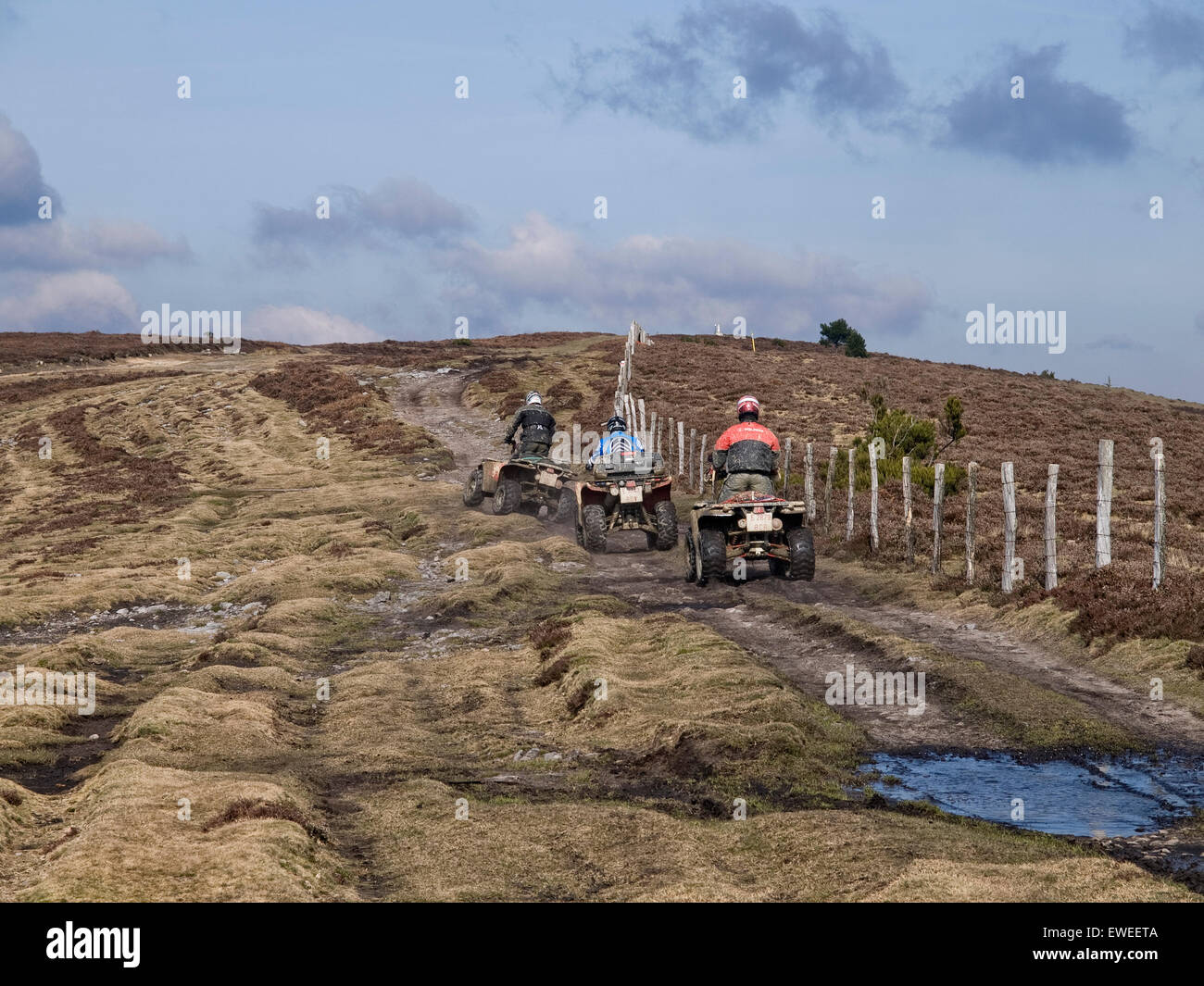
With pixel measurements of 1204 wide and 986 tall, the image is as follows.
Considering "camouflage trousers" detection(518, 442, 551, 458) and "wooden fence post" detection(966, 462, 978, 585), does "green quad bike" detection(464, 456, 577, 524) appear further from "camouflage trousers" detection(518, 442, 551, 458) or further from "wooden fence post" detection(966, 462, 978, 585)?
"wooden fence post" detection(966, 462, 978, 585)

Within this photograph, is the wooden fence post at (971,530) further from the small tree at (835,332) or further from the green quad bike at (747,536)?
the small tree at (835,332)

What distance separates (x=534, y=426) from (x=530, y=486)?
79.7 inches

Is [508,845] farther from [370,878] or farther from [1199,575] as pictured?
[1199,575]

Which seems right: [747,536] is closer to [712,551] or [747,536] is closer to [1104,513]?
[712,551]

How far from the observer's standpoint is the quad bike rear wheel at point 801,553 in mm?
21203

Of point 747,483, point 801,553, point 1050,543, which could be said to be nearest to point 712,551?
point 747,483

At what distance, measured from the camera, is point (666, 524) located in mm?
24891

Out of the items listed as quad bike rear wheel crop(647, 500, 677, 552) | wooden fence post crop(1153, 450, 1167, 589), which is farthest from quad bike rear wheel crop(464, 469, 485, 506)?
wooden fence post crop(1153, 450, 1167, 589)

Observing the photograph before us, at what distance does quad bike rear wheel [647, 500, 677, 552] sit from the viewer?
2488 centimetres

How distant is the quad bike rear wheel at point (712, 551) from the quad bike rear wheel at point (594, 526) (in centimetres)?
415

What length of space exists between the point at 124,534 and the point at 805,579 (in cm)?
2087

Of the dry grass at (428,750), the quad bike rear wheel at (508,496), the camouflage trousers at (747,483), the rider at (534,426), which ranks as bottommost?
the dry grass at (428,750)

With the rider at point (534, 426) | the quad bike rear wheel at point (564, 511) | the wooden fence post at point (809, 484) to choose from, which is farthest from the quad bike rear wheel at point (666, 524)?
the quad bike rear wheel at point (564, 511)

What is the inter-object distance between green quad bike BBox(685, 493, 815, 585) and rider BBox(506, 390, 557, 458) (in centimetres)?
822
